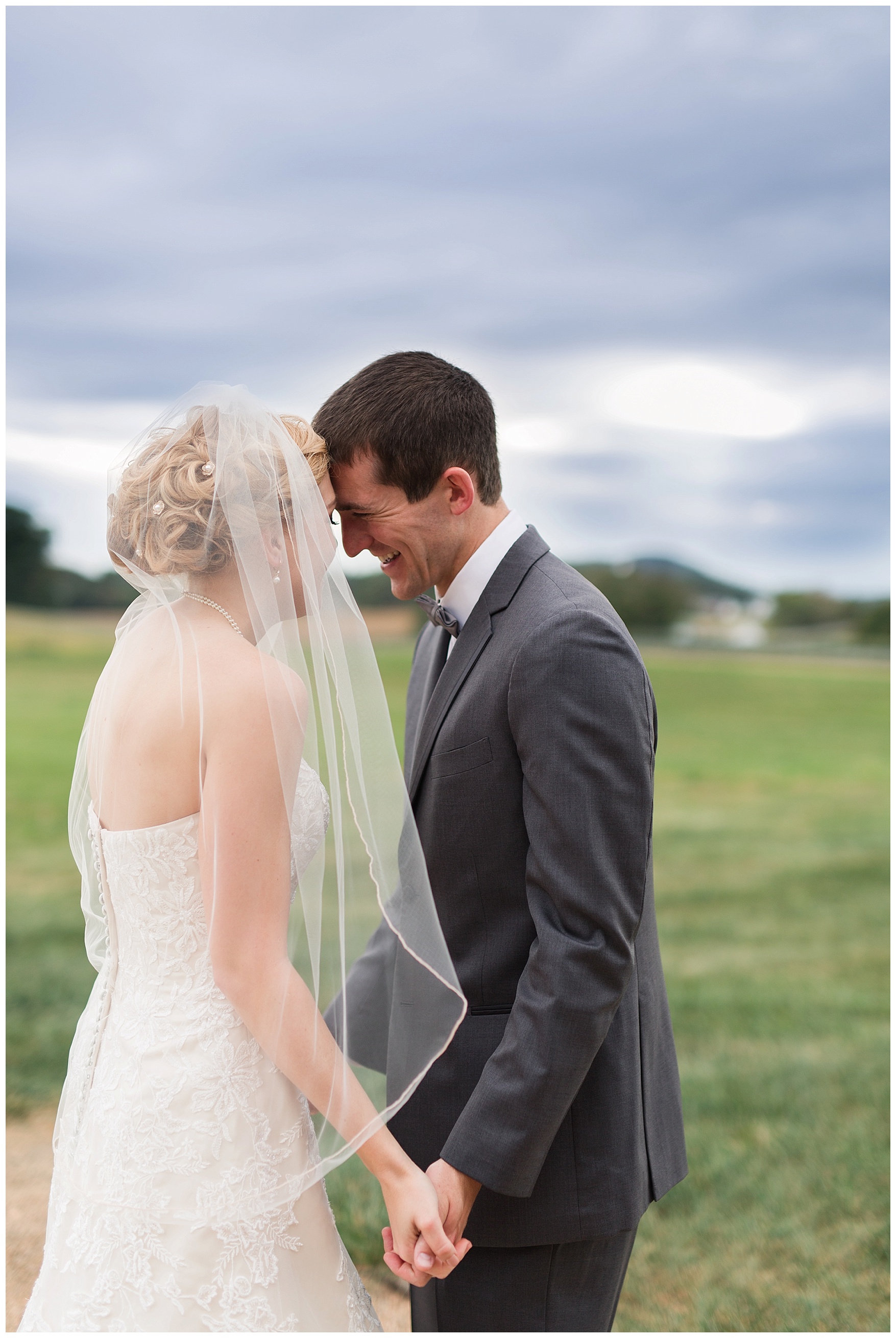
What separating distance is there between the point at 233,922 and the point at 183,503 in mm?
826

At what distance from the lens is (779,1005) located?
7633 mm

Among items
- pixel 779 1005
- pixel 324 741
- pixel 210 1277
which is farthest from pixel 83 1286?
pixel 779 1005

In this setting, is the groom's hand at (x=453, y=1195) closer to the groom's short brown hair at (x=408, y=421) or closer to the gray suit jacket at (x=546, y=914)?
the gray suit jacket at (x=546, y=914)

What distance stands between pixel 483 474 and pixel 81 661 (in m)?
19.9

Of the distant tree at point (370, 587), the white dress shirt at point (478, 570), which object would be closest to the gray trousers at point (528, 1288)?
the white dress shirt at point (478, 570)

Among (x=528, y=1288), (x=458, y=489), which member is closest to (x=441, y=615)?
(x=458, y=489)

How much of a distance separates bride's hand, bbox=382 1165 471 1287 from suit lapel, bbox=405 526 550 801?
81 centimetres

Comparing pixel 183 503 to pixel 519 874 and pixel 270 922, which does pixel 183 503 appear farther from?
pixel 519 874

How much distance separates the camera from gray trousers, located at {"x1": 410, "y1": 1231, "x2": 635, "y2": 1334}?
2221 millimetres

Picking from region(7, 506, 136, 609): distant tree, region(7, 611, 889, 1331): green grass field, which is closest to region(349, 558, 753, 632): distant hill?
region(7, 611, 889, 1331): green grass field

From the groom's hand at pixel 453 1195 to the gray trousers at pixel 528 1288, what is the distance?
0.21 m

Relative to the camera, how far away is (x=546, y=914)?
6.79 ft

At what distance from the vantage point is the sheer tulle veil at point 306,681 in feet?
6.76

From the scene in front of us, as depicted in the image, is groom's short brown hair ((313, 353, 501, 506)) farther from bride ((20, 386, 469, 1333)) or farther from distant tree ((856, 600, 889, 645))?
distant tree ((856, 600, 889, 645))
